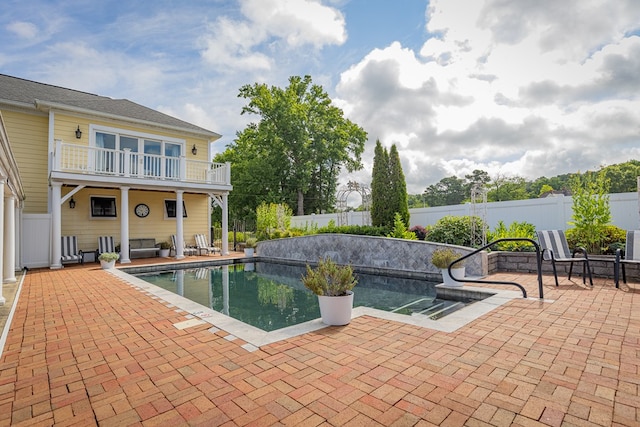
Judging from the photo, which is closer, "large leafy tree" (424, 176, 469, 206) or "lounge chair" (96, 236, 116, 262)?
"lounge chair" (96, 236, 116, 262)

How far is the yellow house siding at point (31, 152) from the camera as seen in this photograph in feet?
35.3

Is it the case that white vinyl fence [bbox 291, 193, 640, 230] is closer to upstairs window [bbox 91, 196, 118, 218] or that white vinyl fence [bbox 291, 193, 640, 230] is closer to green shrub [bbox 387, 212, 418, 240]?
green shrub [bbox 387, 212, 418, 240]

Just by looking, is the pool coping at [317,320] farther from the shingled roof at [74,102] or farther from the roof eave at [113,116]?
the shingled roof at [74,102]

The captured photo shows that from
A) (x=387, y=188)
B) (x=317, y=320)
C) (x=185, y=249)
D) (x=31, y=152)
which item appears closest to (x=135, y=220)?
(x=185, y=249)

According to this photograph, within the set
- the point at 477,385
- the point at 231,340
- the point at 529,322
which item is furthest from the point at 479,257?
the point at 231,340

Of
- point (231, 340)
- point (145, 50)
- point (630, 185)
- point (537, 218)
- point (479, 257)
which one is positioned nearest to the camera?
point (231, 340)

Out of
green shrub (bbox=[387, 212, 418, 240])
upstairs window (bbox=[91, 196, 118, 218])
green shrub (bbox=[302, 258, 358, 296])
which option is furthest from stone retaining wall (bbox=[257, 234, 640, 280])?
upstairs window (bbox=[91, 196, 118, 218])

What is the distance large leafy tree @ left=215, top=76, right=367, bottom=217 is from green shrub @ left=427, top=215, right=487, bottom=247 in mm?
14894

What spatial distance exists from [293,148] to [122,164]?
45.3 ft

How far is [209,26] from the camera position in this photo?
330 inches

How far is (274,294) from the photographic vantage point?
277 inches

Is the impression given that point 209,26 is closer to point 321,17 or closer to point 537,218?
point 321,17

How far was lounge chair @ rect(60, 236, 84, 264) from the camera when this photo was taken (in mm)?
10383

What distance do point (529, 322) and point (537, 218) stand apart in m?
7.58
